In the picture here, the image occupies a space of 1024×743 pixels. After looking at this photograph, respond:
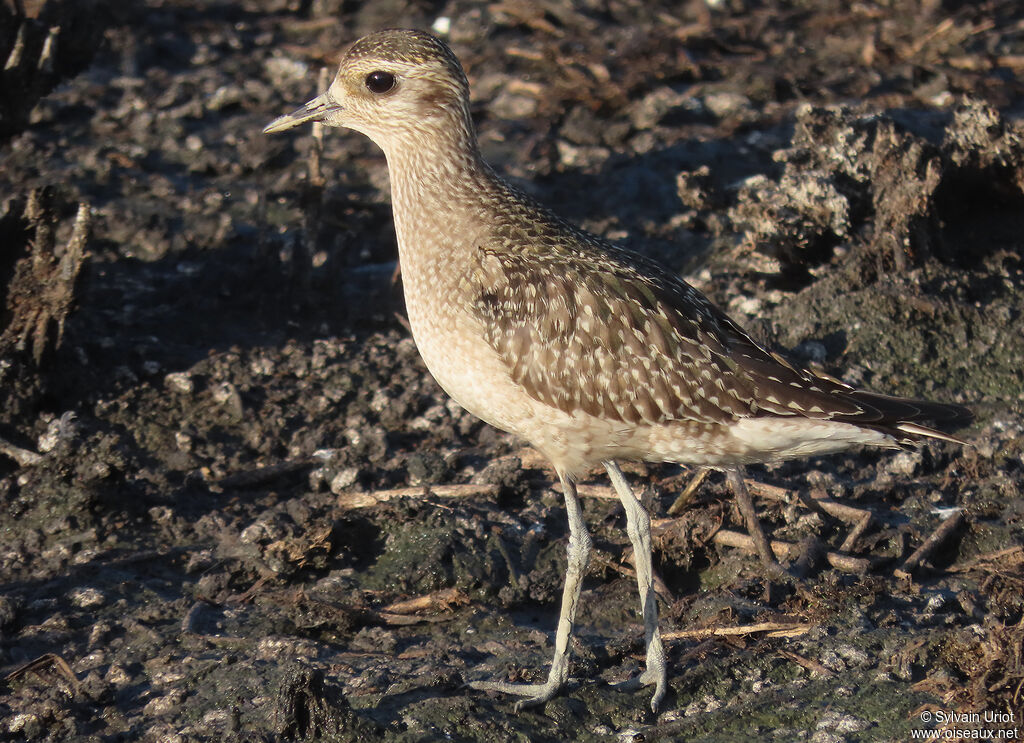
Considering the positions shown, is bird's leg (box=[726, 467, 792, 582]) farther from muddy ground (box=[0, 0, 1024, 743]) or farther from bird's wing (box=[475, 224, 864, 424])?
bird's wing (box=[475, 224, 864, 424])

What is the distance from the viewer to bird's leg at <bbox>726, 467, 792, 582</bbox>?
A: 584cm

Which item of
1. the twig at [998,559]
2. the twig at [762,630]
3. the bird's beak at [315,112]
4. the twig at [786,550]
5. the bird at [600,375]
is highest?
the bird's beak at [315,112]

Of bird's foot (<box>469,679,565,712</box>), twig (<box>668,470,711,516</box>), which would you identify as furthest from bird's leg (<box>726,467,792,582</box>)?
bird's foot (<box>469,679,565,712</box>)

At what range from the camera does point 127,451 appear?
22.5ft

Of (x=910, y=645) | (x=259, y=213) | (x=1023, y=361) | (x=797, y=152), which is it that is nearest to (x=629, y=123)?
(x=797, y=152)

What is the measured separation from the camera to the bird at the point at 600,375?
17.4ft

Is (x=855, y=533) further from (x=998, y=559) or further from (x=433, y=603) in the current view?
(x=433, y=603)

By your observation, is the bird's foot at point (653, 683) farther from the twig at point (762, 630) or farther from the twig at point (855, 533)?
the twig at point (855, 533)

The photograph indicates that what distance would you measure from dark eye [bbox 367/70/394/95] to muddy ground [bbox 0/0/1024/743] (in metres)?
2.18

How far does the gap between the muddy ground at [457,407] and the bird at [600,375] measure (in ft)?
2.20

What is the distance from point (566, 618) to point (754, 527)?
1.27 meters

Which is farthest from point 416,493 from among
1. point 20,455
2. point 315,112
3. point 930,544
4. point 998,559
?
point 998,559

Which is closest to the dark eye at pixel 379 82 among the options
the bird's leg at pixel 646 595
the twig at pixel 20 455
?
the bird's leg at pixel 646 595

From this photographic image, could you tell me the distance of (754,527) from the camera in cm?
602
